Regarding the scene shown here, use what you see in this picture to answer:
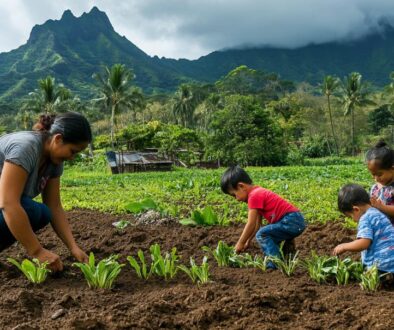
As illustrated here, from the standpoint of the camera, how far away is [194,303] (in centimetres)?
281

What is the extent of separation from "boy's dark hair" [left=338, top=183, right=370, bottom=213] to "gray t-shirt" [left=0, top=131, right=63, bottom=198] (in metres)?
2.26

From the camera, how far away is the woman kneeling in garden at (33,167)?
3143 mm

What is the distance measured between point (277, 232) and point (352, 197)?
0.83 metres

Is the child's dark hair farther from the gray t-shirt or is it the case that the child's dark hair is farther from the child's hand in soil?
the gray t-shirt

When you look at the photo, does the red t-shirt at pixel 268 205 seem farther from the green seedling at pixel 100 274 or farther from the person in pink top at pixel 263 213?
the green seedling at pixel 100 274

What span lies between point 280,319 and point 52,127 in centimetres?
205

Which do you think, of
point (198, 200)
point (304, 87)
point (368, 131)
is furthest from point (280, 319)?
point (304, 87)

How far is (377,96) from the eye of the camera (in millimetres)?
61875

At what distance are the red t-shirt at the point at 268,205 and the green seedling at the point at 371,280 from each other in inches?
42.5

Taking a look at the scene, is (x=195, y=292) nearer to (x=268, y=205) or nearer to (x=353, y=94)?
(x=268, y=205)

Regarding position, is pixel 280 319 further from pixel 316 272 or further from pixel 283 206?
pixel 283 206

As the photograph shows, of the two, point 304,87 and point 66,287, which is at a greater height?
point 304,87

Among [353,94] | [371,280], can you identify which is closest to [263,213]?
[371,280]

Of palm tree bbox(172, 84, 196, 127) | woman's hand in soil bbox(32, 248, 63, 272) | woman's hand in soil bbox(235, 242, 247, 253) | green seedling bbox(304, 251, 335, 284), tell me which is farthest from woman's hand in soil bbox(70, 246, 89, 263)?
palm tree bbox(172, 84, 196, 127)
